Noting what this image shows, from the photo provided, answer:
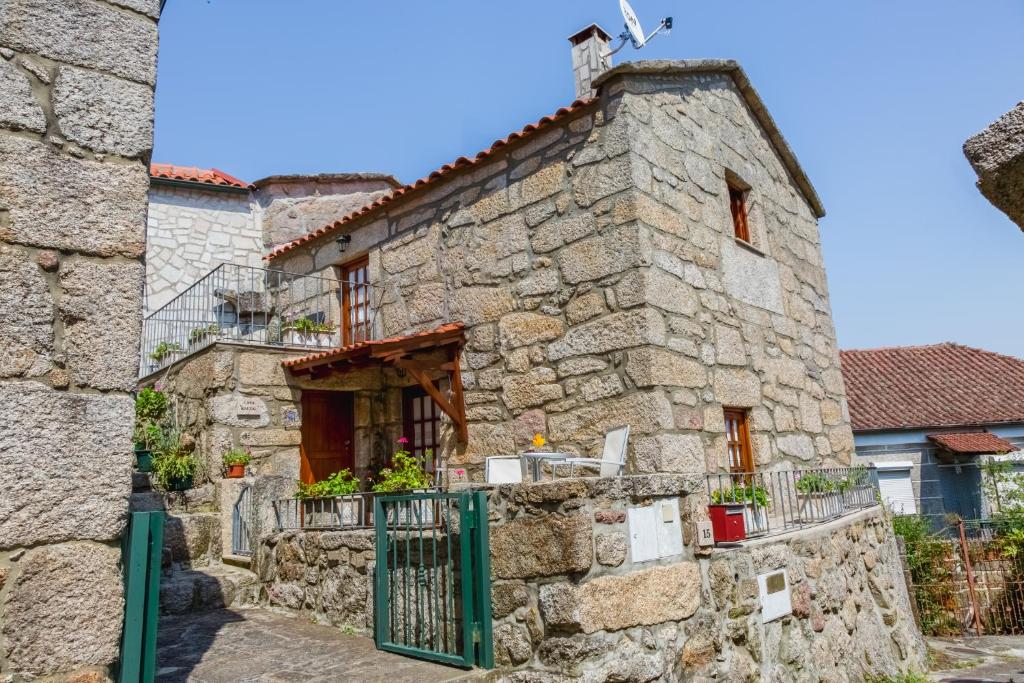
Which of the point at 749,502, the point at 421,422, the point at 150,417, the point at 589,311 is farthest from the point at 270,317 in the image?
the point at 749,502

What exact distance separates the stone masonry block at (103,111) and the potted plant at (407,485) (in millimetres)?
2605

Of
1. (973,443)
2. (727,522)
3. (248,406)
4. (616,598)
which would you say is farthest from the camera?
(973,443)

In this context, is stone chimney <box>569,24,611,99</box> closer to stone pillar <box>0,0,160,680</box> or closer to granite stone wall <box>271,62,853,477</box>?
granite stone wall <box>271,62,853,477</box>

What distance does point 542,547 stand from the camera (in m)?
3.62

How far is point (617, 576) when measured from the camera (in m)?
3.58

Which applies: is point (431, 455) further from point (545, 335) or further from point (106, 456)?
point (106, 456)

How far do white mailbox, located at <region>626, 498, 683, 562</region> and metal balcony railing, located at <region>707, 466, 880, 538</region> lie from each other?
1.01 metres

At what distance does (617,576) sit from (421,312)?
4.89 metres

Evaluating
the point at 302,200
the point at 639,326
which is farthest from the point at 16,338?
the point at 302,200

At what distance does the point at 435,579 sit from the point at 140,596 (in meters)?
2.09

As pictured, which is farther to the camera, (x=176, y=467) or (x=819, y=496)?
(x=176, y=467)

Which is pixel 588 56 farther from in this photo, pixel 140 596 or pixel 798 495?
pixel 140 596

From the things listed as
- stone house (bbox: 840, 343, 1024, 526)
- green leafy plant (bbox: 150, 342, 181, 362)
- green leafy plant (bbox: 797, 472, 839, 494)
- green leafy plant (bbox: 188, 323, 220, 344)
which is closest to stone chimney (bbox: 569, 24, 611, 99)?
green leafy plant (bbox: 797, 472, 839, 494)

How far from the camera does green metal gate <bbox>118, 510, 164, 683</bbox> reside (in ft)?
7.07
